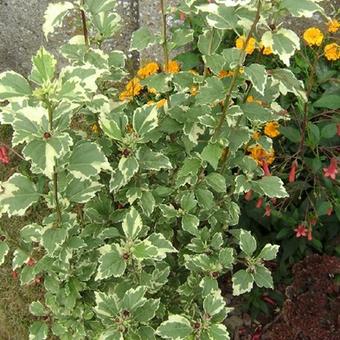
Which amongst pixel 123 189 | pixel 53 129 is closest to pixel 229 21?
pixel 53 129

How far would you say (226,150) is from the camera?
2006 millimetres

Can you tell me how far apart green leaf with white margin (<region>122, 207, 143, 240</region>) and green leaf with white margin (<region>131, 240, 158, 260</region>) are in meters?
0.04

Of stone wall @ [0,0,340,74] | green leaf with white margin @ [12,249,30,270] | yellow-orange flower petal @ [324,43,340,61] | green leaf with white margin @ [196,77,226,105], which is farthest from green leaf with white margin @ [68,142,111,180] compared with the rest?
stone wall @ [0,0,340,74]

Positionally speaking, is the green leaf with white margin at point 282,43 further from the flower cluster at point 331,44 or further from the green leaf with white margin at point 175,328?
the flower cluster at point 331,44

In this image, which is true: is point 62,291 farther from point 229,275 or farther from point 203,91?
point 229,275

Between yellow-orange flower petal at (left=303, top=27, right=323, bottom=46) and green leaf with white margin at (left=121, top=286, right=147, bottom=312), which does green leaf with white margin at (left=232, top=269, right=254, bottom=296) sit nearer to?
green leaf with white margin at (left=121, top=286, right=147, bottom=312)

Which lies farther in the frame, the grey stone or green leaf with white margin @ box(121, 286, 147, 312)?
the grey stone

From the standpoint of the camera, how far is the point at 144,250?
1.71 m

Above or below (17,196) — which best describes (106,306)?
below

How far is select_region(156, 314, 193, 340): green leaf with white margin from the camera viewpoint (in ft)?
5.78

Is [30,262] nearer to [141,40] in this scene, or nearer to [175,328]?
[175,328]

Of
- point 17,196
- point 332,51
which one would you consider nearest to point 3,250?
point 17,196

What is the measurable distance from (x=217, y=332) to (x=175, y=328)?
126 millimetres

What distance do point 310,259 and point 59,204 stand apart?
3.43 feet
